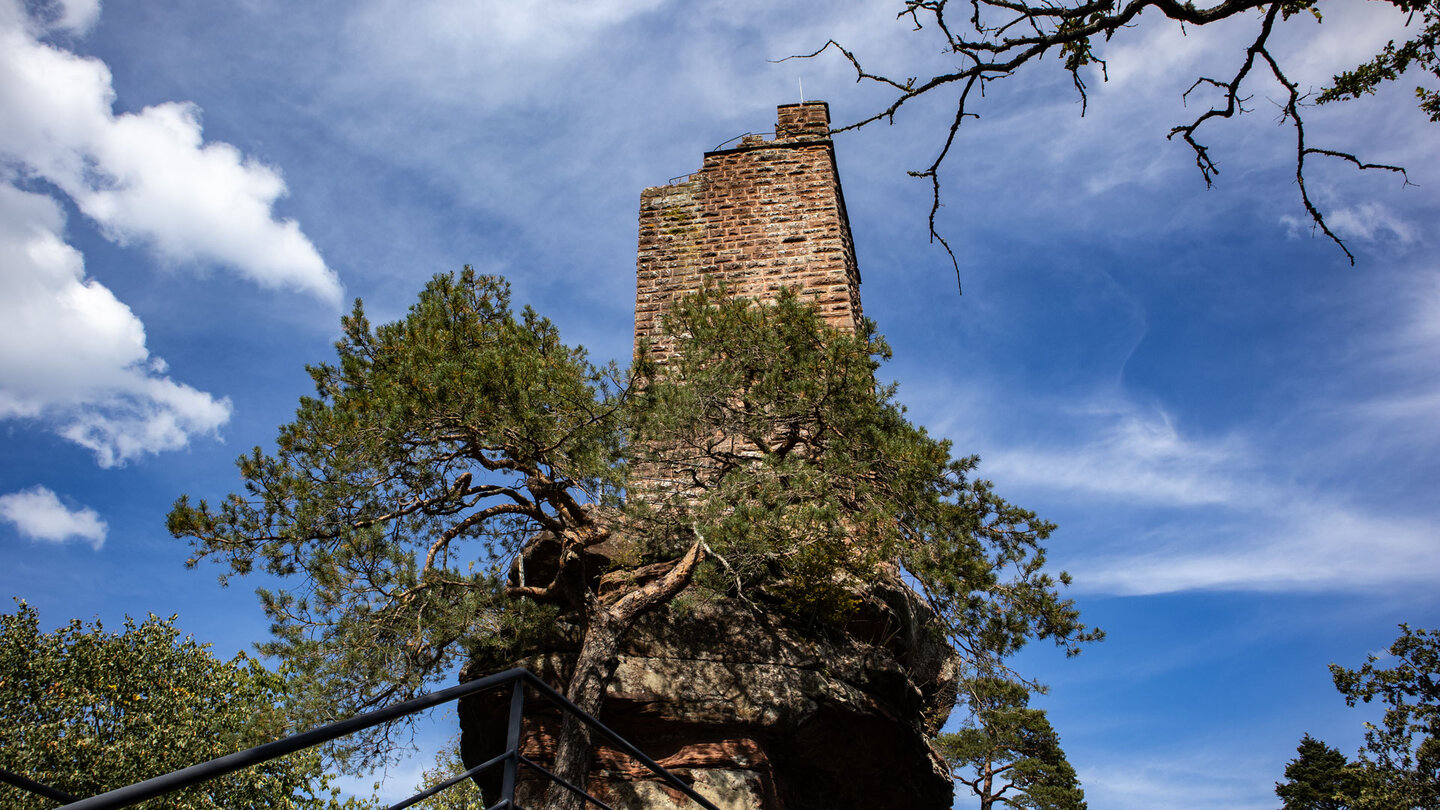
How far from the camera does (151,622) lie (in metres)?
14.0

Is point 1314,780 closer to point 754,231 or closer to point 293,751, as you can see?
point 754,231

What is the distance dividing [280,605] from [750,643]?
3.67 m

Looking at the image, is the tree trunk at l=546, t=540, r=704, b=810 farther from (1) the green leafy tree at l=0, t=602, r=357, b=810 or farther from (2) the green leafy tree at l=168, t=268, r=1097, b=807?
(1) the green leafy tree at l=0, t=602, r=357, b=810

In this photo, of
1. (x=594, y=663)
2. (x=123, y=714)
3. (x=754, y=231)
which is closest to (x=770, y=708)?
(x=594, y=663)

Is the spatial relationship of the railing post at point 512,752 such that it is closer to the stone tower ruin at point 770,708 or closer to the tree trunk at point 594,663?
the tree trunk at point 594,663

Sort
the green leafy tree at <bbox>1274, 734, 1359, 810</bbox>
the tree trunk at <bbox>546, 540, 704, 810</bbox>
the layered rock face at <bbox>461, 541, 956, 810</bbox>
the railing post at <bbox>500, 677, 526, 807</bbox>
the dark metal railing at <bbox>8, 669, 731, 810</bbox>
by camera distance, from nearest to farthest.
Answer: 1. the dark metal railing at <bbox>8, 669, 731, 810</bbox>
2. the railing post at <bbox>500, 677, 526, 807</bbox>
3. the tree trunk at <bbox>546, 540, 704, 810</bbox>
4. the layered rock face at <bbox>461, 541, 956, 810</bbox>
5. the green leafy tree at <bbox>1274, 734, 1359, 810</bbox>

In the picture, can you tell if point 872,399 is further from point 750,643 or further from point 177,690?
point 177,690

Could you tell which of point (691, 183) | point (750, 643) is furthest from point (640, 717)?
point (691, 183)

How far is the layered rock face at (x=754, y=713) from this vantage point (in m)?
6.56

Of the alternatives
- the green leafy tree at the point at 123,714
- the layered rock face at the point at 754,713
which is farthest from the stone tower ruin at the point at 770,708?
the green leafy tree at the point at 123,714

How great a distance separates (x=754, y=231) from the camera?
10945mm

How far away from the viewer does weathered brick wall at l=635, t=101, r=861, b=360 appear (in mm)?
10453

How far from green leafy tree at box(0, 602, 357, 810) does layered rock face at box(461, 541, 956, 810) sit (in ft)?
21.0

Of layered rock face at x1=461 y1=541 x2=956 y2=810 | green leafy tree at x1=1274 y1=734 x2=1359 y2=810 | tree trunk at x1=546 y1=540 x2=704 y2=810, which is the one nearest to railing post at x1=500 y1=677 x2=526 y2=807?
tree trunk at x1=546 y1=540 x2=704 y2=810
